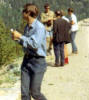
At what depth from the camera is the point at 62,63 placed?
9.67 meters

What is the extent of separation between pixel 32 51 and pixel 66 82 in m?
3.53

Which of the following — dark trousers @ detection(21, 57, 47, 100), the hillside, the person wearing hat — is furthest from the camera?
the hillside

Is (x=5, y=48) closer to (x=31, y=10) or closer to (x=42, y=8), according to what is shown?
(x=31, y=10)

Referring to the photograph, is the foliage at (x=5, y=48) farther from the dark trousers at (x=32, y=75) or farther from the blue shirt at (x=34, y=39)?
the blue shirt at (x=34, y=39)

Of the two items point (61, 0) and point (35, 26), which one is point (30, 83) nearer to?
point (35, 26)

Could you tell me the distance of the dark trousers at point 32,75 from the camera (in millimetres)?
4826

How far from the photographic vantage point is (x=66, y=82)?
8164 millimetres

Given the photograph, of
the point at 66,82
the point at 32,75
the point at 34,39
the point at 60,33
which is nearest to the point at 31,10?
the point at 34,39

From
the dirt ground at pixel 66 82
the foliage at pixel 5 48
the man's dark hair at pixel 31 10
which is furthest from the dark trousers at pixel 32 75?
the foliage at pixel 5 48

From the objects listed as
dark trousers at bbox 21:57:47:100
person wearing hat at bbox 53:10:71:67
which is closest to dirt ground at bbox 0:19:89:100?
person wearing hat at bbox 53:10:71:67

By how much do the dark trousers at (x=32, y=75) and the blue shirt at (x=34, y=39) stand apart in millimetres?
131

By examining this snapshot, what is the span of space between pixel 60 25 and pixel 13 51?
24.8 feet

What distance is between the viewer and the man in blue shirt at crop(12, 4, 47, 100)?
4.59 metres

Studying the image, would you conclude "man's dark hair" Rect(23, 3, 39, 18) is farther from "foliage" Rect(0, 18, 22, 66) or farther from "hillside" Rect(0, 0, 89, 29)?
"hillside" Rect(0, 0, 89, 29)
